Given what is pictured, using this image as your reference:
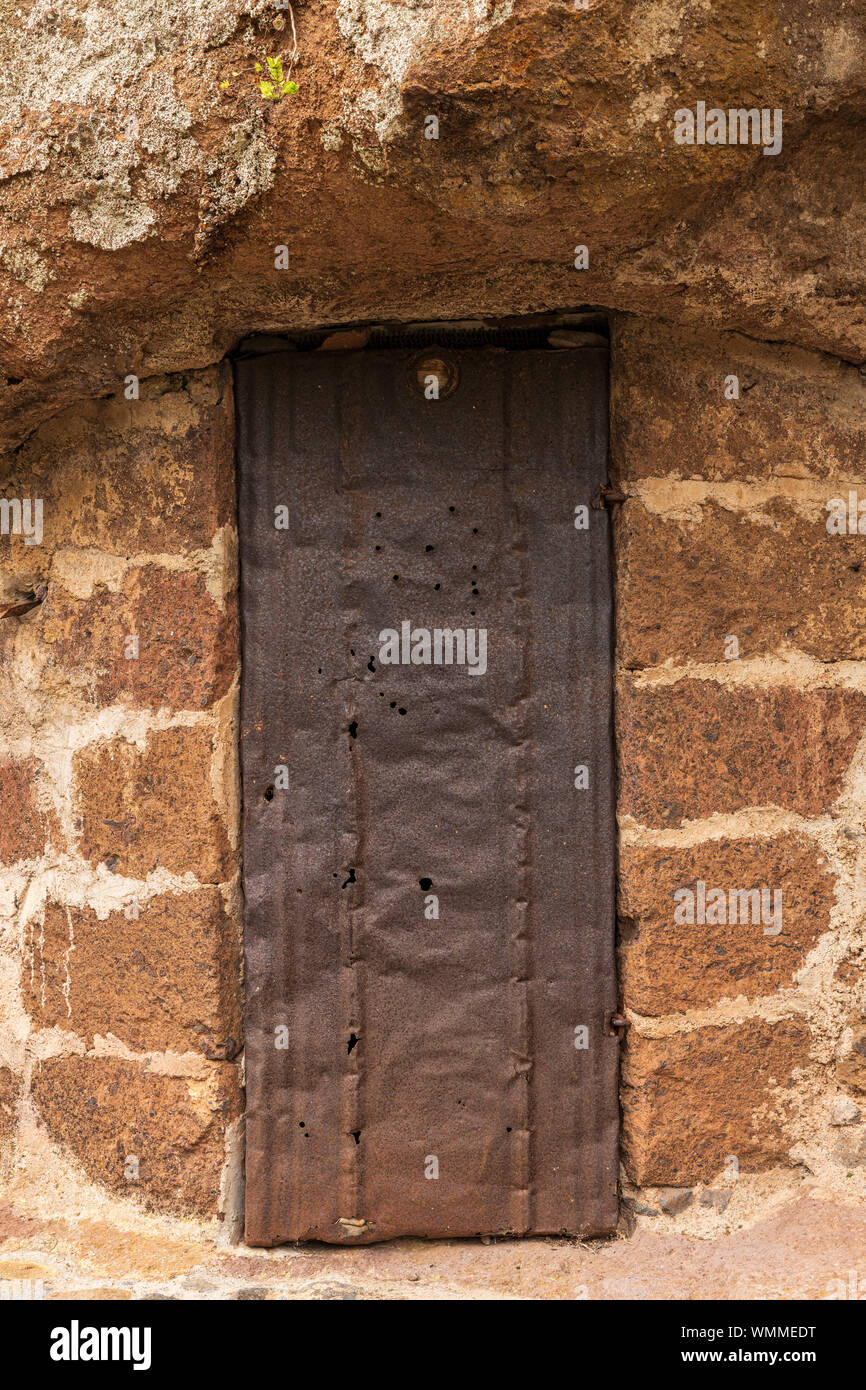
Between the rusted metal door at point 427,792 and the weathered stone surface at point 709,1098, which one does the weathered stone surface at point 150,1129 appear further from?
the weathered stone surface at point 709,1098

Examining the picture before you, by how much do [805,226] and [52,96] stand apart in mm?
1138

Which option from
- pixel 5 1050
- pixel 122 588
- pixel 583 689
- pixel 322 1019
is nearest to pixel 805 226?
A: pixel 583 689

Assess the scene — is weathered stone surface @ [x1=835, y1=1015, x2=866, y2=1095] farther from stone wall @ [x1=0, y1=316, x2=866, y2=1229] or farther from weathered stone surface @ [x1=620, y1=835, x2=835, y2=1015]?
weathered stone surface @ [x1=620, y1=835, x2=835, y2=1015]

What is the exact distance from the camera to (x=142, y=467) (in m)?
1.84

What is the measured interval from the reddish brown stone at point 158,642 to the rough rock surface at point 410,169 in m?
0.37

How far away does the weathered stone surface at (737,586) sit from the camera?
5.88 ft

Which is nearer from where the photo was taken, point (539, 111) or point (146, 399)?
point (539, 111)

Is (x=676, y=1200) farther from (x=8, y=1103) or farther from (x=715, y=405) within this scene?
(x=715, y=405)

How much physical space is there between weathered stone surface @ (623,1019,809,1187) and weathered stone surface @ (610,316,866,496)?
981 mm

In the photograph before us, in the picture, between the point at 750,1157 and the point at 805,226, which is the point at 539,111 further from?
the point at 750,1157

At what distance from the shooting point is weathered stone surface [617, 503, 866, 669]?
1791mm

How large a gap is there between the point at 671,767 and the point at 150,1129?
1.12 meters

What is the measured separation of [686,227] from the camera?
5.11ft

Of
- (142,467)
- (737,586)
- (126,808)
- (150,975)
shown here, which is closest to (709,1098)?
(737,586)
